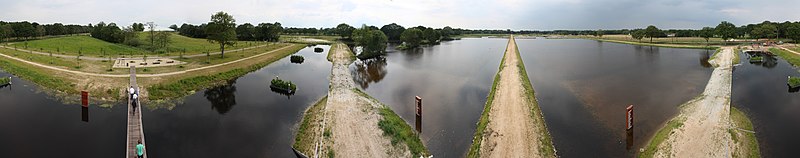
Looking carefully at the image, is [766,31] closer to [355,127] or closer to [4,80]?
[355,127]

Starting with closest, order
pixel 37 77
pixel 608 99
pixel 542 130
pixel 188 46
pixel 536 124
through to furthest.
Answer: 1. pixel 542 130
2. pixel 536 124
3. pixel 608 99
4. pixel 37 77
5. pixel 188 46

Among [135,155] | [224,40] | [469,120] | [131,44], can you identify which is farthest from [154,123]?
[131,44]

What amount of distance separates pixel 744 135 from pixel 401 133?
707 inches

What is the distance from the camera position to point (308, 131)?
23688 mm

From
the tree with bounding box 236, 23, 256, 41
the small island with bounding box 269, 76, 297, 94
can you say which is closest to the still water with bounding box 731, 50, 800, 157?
the small island with bounding box 269, 76, 297, 94

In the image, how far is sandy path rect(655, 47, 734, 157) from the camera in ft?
63.8

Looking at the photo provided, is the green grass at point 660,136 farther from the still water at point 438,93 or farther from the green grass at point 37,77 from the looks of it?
the green grass at point 37,77

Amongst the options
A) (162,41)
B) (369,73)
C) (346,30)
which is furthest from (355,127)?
(346,30)

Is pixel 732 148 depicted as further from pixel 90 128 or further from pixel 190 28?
pixel 190 28

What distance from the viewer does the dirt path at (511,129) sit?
19641 mm

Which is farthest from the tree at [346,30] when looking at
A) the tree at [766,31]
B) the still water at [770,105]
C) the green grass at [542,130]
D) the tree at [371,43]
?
the green grass at [542,130]

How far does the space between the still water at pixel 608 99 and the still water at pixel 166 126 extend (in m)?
15.7

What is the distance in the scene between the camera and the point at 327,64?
60.6 metres

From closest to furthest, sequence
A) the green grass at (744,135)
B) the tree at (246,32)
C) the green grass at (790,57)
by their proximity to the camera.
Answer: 1. the green grass at (744,135)
2. the green grass at (790,57)
3. the tree at (246,32)
